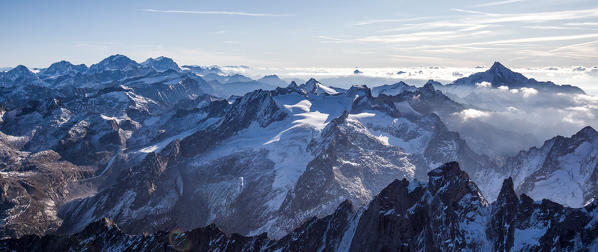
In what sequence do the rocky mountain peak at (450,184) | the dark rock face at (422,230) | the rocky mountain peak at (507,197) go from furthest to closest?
1. the rocky mountain peak at (450,184)
2. the rocky mountain peak at (507,197)
3. the dark rock face at (422,230)

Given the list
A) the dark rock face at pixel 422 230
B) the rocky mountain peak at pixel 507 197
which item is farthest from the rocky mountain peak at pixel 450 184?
the rocky mountain peak at pixel 507 197

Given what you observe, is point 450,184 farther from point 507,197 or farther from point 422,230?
point 422,230

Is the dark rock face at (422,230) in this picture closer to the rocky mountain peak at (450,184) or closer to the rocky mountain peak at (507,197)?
the rocky mountain peak at (507,197)

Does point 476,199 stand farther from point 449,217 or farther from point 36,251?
point 36,251

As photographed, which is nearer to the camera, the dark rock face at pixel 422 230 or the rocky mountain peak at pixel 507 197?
the dark rock face at pixel 422 230

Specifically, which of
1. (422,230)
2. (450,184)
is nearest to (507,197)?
(450,184)

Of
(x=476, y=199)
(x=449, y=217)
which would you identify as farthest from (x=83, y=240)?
(x=476, y=199)

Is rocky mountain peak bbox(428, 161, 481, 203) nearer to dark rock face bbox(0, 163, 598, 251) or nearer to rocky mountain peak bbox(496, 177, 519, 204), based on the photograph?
dark rock face bbox(0, 163, 598, 251)

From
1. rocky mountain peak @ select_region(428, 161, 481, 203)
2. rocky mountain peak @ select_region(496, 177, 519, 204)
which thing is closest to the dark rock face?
rocky mountain peak @ select_region(496, 177, 519, 204)
